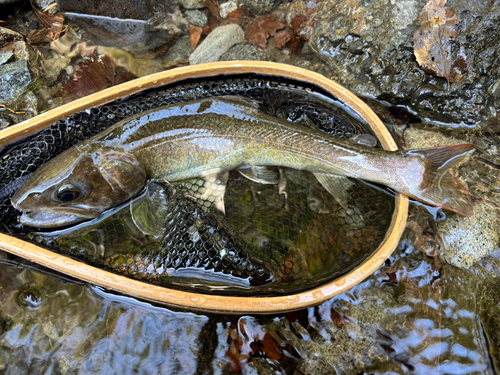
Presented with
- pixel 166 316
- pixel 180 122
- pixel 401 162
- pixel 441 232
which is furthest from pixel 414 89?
pixel 166 316

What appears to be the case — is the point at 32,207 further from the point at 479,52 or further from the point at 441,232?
the point at 479,52

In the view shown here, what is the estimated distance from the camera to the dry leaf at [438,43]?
3.49m

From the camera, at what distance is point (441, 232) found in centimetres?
320

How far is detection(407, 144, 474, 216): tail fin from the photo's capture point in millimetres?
2805

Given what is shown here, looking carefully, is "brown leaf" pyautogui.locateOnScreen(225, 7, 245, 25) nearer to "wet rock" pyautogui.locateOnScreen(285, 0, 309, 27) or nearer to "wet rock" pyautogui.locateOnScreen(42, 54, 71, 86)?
"wet rock" pyautogui.locateOnScreen(285, 0, 309, 27)

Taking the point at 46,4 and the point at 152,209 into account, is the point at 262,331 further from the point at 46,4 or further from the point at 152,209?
the point at 46,4

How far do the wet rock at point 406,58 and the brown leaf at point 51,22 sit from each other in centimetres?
387

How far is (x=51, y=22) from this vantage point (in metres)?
4.96

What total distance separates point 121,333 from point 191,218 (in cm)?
130

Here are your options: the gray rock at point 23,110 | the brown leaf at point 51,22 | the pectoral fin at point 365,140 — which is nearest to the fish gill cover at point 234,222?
the pectoral fin at point 365,140

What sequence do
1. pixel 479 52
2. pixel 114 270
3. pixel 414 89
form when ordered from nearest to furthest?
pixel 114 270 < pixel 479 52 < pixel 414 89

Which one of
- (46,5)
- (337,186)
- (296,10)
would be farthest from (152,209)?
(46,5)

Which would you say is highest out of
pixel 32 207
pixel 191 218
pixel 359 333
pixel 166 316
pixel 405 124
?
pixel 32 207

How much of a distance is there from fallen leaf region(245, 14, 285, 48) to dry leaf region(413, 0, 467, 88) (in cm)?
205
